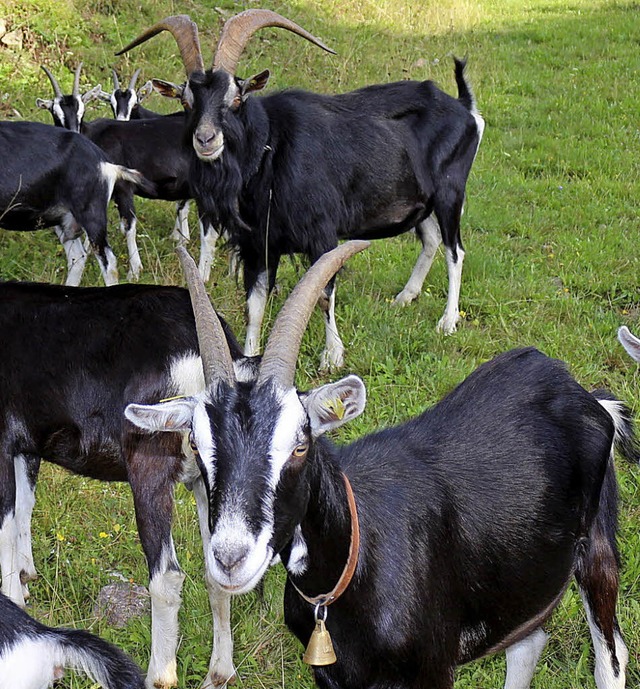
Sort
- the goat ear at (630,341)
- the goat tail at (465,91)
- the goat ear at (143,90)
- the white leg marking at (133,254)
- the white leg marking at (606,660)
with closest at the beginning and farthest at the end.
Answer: the goat ear at (630,341), the white leg marking at (606,660), the goat tail at (465,91), the white leg marking at (133,254), the goat ear at (143,90)

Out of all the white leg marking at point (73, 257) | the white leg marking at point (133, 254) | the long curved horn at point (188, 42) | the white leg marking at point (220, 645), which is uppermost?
the long curved horn at point (188, 42)

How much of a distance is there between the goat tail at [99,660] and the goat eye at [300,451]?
0.74 m

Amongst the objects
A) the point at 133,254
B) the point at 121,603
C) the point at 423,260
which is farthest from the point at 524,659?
the point at 133,254

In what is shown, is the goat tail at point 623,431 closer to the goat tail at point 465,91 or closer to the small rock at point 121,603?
the small rock at point 121,603

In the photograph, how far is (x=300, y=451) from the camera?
2740mm

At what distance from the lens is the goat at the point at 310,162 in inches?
242

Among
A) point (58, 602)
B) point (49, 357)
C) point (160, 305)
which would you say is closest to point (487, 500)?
point (160, 305)

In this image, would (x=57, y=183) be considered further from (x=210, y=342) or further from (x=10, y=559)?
(x=210, y=342)

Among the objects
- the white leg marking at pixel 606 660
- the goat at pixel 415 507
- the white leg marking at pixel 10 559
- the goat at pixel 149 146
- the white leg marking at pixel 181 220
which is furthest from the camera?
the goat at pixel 149 146

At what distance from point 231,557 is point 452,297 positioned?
15.7 ft

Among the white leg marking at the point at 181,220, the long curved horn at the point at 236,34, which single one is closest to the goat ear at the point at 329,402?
the long curved horn at the point at 236,34

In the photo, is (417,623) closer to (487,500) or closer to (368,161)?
(487,500)

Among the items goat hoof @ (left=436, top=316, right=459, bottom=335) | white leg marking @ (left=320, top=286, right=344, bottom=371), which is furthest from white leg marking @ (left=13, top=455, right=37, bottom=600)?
goat hoof @ (left=436, top=316, right=459, bottom=335)

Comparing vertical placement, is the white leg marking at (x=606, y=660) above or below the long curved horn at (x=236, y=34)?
below
